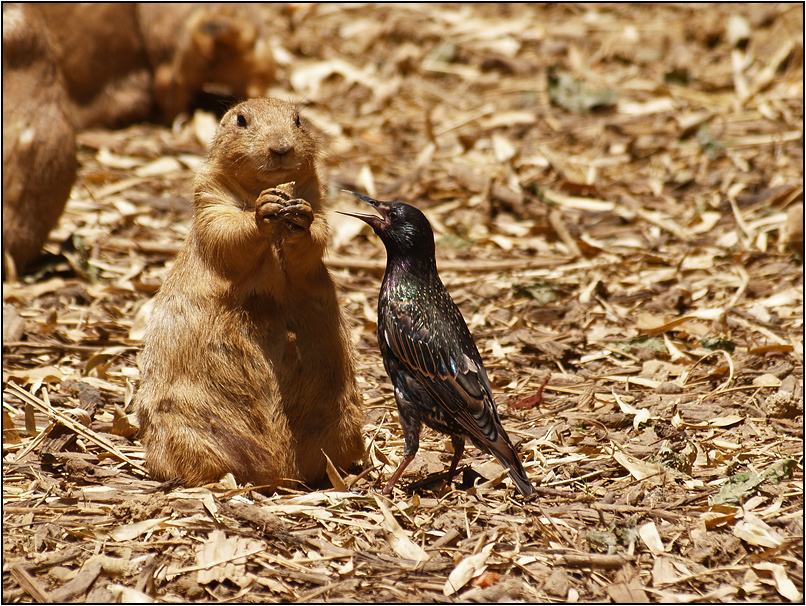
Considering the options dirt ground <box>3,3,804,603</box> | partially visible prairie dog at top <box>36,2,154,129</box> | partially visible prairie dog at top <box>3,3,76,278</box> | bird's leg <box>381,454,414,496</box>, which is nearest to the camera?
dirt ground <box>3,3,804,603</box>

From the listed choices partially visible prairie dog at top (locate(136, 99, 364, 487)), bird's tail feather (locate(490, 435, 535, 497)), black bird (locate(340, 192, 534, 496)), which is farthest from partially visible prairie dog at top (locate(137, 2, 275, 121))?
bird's tail feather (locate(490, 435, 535, 497))

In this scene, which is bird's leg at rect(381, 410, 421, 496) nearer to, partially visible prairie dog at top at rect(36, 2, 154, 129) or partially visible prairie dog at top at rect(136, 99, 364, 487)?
partially visible prairie dog at top at rect(136, 99, 364, 487)

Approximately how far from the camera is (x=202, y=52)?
8.82 meters

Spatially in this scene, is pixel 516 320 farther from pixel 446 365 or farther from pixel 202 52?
pixel 202 52

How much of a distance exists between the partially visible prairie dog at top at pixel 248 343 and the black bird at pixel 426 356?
1.00 feet

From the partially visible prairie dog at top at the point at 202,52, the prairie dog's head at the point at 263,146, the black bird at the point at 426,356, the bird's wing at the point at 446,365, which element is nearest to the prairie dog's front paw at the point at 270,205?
the prairie dog's head at the point at 263,146

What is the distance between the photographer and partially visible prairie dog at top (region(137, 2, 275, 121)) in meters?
8.80

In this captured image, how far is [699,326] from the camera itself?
5.52 meters

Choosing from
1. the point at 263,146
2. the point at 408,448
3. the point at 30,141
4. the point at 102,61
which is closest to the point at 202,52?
the point at 102,61

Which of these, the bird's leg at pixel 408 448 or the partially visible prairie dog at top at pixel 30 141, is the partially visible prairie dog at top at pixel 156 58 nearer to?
the partially visible prairie dog at top at pixel 30 141

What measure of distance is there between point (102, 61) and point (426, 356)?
6.46 m

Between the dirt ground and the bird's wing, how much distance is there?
383mm

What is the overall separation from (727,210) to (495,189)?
6.05 ft

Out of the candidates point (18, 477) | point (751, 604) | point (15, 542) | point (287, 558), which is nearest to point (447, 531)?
point (287, 558)
